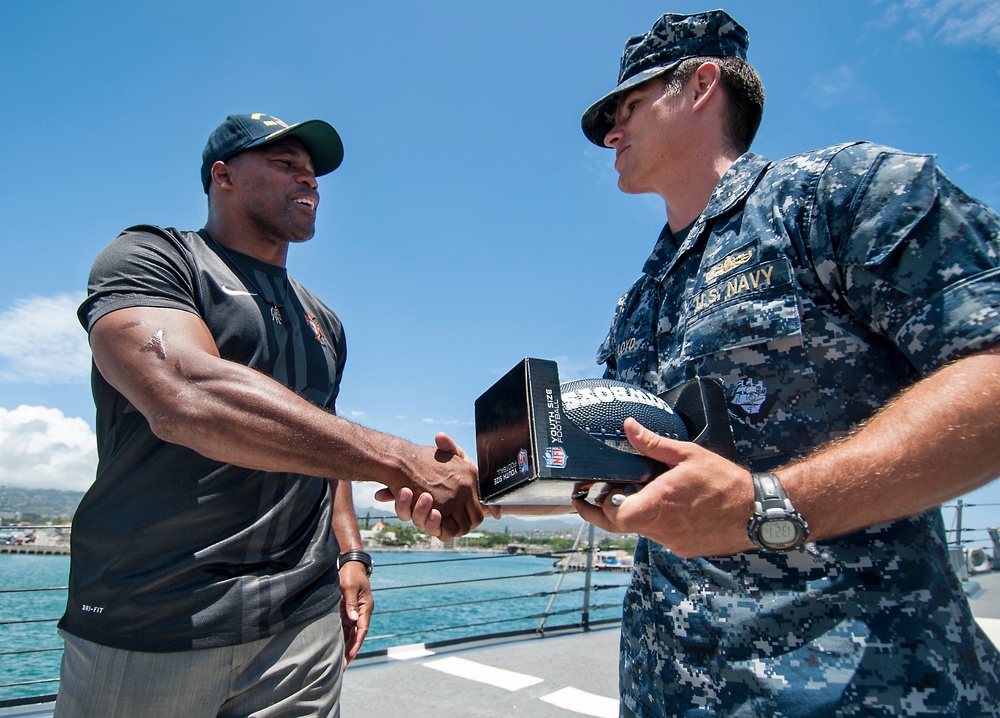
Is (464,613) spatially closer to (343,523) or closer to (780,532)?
(343,523)

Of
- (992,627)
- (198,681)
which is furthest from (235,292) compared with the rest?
(992,627)

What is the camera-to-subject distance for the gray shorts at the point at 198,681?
4.72 ft

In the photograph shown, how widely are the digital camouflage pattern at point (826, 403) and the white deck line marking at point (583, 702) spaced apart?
255cm

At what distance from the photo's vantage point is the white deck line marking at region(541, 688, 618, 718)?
140 inches

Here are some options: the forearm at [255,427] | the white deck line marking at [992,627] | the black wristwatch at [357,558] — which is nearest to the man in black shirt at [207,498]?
the forearm at [255,427]

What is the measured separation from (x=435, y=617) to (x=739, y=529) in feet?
99.4

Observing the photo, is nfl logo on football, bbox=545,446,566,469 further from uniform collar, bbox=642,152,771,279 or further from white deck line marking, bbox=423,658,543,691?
white deck line marking, bbox=423,658,543,691

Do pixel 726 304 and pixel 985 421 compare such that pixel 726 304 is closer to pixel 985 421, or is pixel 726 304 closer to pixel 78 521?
pixel 985 421

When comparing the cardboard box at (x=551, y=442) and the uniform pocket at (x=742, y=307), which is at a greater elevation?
the uniform pocket at (x=742, y=307)

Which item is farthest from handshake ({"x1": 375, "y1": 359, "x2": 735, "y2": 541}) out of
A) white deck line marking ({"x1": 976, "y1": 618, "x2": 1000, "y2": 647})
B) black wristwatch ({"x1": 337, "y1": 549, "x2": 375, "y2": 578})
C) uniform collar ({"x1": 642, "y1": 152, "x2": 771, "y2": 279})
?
white deck line marking ({"x1": 976, "y1": 618, "x2": 1000, "y2": 647})

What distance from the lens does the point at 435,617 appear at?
28.7 meters

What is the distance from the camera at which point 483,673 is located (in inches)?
168

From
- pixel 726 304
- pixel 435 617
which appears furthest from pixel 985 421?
pixel 435 617

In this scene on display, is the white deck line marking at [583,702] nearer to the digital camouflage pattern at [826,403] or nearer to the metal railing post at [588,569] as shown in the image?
the metal railing post at [588,569]
